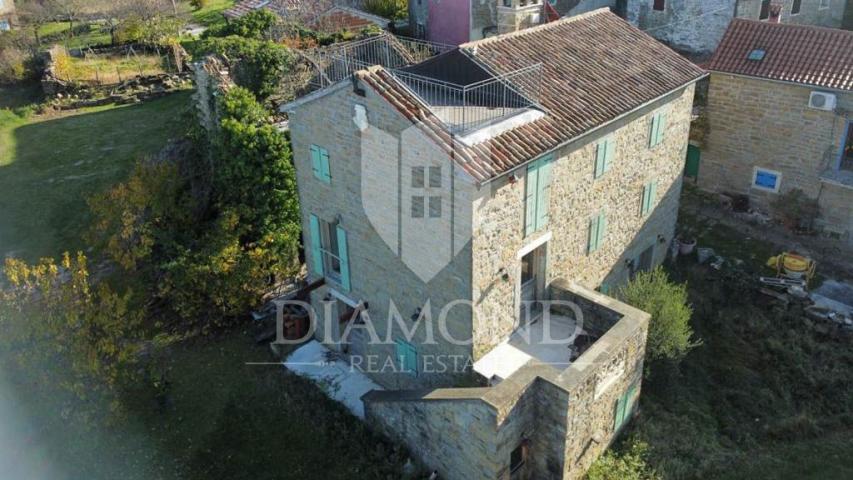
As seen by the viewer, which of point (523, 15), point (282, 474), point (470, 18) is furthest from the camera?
point (470, 18)

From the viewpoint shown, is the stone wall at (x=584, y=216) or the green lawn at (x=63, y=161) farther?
the green lawn at (x=63, y=161)

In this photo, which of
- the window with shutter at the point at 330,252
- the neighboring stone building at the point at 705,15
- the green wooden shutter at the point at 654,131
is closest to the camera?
Result: the window with shutter at the point at 330,252

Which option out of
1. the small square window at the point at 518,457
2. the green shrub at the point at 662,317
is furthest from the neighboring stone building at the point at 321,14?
the small square window at the point at 518,457

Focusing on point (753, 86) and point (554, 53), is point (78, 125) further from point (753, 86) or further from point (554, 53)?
point (753, 86)

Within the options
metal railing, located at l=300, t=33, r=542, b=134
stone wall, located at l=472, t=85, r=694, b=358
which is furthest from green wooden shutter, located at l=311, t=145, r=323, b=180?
stone wall, located at l=472, t=85, r=694, b=358

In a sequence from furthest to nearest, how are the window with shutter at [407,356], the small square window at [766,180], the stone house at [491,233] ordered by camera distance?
1. the small square window at [766,180]
2. the window with shutter at [407,356]
3. the stone house at [491,233]

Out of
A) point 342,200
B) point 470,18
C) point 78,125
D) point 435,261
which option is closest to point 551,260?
point 435,261

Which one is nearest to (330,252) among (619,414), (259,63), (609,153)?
(609,153)

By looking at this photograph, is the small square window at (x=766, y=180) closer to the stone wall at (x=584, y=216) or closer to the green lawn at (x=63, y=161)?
the stone wall at (x=584, y=216)
